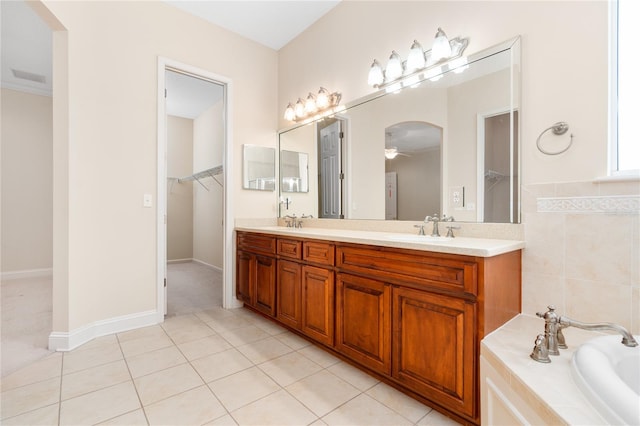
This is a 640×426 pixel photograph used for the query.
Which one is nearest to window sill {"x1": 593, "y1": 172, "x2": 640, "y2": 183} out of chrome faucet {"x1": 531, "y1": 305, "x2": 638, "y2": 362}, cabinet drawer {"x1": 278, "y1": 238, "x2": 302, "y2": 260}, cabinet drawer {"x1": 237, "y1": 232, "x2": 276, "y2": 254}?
chrome faucet {"x1": 531, "y1": 305, "x2": 638, "y2": 362}

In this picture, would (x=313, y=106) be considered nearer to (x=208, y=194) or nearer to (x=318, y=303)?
(x=318, y=303)

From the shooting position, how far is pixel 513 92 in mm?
1605

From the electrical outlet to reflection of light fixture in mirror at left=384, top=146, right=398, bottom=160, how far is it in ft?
1.74

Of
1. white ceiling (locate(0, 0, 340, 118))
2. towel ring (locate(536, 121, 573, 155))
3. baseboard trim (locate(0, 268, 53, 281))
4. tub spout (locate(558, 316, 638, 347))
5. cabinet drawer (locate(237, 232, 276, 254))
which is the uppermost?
white ceiling (locate(0, 0, 340, 118))

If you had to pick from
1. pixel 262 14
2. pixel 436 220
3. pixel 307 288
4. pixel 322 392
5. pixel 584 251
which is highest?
pixel 262 14

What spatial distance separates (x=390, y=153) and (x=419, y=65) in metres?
0.63

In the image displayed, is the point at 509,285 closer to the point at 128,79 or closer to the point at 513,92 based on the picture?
the point at 513,92

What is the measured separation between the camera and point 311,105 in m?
2.93

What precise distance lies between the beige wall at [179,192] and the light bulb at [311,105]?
3.75 m

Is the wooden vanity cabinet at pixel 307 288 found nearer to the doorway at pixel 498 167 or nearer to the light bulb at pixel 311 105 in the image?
the doorway at pixel 498 167

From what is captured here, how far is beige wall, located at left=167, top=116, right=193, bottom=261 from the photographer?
18.3 ft

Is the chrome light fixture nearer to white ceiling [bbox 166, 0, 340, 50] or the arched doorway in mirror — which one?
the arched doorway in mirror

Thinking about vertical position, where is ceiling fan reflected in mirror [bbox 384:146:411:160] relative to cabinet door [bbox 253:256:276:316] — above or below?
above

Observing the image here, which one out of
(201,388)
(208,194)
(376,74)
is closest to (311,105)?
(376,74)
